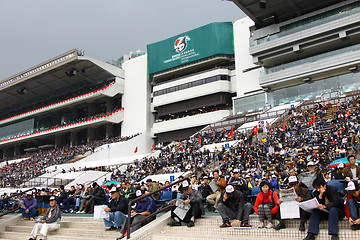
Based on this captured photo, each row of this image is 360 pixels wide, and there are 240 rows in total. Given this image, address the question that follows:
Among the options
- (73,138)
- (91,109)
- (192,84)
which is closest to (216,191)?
(192,84)

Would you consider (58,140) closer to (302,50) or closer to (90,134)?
(90,134)

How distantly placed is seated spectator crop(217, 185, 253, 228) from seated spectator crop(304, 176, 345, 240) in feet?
5.21

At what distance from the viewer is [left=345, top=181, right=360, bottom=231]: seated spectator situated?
6.24 m

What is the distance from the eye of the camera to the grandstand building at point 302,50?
3391 cm

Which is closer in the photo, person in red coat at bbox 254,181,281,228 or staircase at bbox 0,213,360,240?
staircase at bbox 0,213,360,240

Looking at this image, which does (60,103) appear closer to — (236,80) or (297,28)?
(236,80)

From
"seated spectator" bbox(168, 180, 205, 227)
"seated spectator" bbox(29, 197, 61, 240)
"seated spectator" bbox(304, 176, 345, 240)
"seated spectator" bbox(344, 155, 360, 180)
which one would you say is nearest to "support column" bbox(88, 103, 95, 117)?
"seated spectator" bbox(29, 197, 61, 240)

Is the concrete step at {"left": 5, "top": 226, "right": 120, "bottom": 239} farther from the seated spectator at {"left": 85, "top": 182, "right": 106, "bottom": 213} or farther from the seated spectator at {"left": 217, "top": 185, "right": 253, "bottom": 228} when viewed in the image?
the seated spectator at {"left": 217, "top": 185, "right": 253, "bottom": 228}

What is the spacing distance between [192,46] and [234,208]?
41687mm

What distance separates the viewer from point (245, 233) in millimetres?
7422

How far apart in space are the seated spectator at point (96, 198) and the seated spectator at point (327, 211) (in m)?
8.03

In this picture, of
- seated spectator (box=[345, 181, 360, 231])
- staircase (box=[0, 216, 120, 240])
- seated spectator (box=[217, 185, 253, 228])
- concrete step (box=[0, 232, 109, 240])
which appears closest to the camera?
seated spectator (box=[345, 181, 360, 231])

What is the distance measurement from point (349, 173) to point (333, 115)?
18965 millimetres

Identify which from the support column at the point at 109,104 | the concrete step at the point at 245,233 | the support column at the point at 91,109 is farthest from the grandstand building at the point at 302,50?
the concrete step at the point at 245,233
